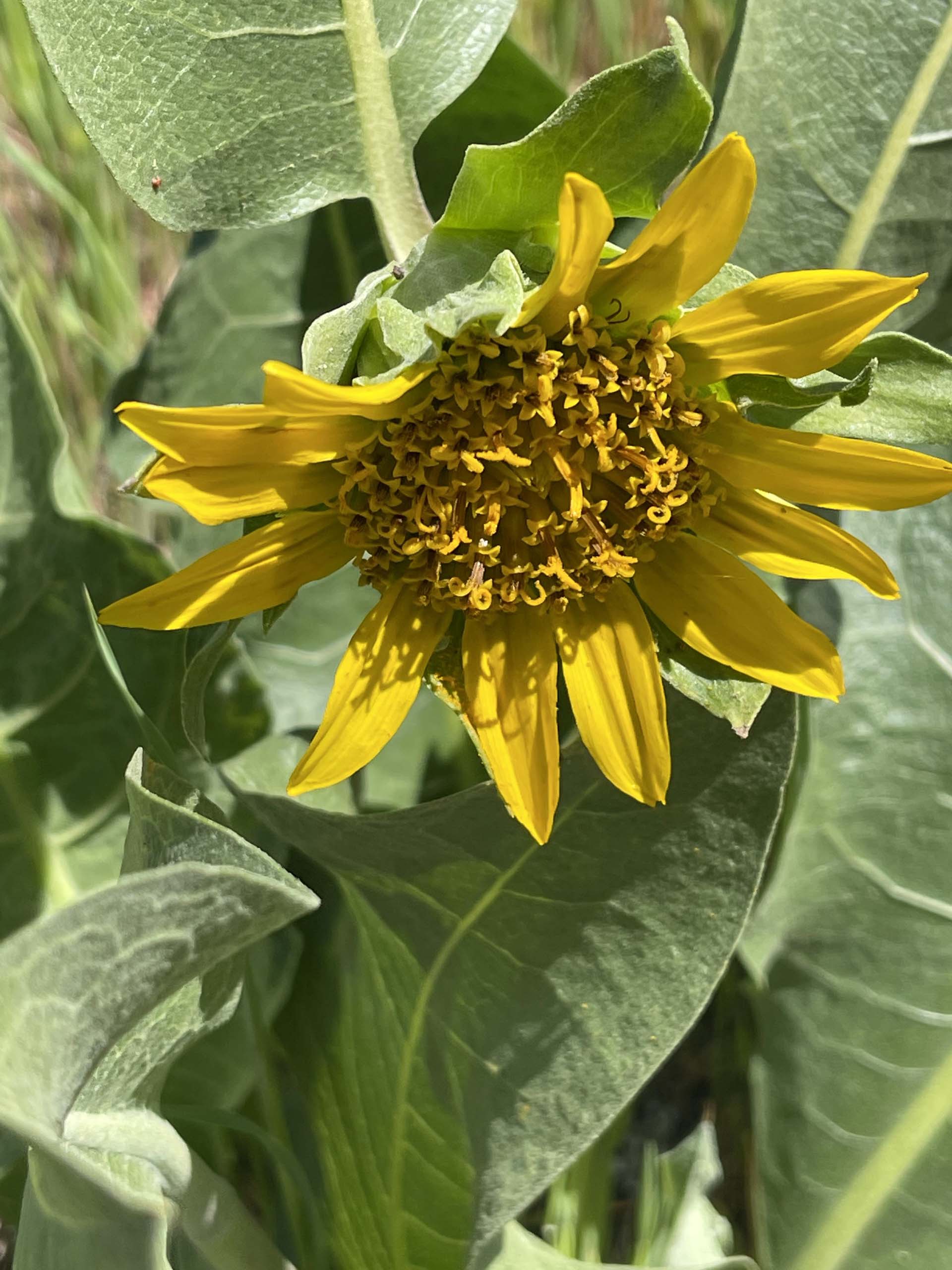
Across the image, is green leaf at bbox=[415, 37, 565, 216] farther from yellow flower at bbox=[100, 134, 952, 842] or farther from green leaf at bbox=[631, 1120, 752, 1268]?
green leaf at bbox=[631, 1120, 752, 1268]

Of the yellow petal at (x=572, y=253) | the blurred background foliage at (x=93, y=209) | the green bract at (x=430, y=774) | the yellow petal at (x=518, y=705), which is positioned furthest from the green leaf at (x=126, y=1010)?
the blurred background foliage at (x=93, y=209)

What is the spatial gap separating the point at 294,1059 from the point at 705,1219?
Result: 0.27 m

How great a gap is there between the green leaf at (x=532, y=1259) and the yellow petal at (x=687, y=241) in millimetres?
447

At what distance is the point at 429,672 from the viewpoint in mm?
492

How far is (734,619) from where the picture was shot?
48 cm

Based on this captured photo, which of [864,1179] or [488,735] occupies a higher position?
[488,735]

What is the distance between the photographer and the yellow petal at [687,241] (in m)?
0.38

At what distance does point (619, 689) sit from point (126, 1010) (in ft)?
0.75

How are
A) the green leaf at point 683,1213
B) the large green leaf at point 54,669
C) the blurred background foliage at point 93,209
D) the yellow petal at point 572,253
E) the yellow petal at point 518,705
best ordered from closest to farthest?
the yellow petal at point 572,253
the yellow petal at point 518,705
the large green leaf at point 54,669
the green leaf at point 683,1213
the blurred background foliage at point 93,209

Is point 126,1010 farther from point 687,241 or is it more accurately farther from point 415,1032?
point 687,241

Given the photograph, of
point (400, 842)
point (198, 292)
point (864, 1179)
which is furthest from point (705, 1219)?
point (198, 292)

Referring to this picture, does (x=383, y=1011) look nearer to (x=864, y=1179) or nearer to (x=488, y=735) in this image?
(x=488, y=735)

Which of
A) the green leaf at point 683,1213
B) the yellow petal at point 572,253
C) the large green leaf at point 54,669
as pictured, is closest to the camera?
the yellow petal at point 572,253

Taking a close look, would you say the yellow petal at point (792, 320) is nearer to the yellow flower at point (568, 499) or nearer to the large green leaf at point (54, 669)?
the yellow flower at point (568, 499)
